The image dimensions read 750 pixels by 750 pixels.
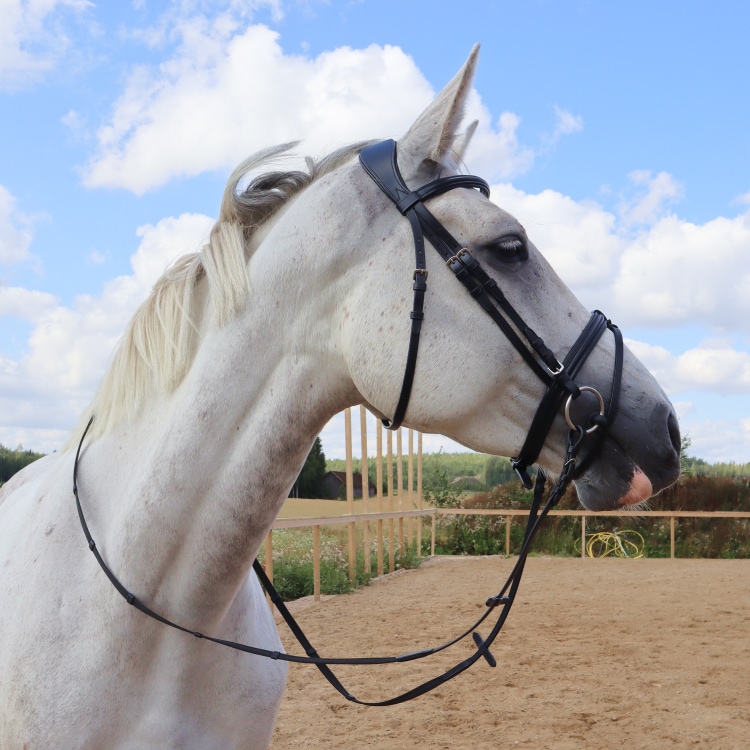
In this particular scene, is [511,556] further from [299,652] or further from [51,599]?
[51,599]

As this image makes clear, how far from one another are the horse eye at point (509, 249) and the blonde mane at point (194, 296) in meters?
0.51

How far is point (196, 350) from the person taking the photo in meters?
1.86

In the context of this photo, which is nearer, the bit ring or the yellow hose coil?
the bit ring

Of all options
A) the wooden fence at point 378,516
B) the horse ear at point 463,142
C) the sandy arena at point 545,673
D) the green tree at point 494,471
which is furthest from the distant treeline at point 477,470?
the horse ear at point 463,142

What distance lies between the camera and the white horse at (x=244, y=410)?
1.69 metres

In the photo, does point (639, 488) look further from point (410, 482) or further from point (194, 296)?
point (410, 482)

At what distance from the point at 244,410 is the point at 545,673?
6025 mm

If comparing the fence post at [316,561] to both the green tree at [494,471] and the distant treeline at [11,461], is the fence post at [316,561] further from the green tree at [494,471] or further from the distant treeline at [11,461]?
the green tree at [494,471]

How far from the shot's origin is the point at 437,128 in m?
1.78

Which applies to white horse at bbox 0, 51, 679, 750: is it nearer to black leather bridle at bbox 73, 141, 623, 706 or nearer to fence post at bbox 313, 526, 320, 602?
black leather bridle at bbox 73, 141, 623, 706

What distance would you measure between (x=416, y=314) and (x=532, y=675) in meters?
6.00

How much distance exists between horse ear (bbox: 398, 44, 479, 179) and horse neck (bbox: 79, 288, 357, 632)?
469 millimetres

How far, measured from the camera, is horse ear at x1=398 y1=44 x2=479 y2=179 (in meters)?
1.74

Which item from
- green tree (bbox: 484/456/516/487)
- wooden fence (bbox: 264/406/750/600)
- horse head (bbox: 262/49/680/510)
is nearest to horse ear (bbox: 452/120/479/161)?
horse head (bbox: 262/49/680/510)
